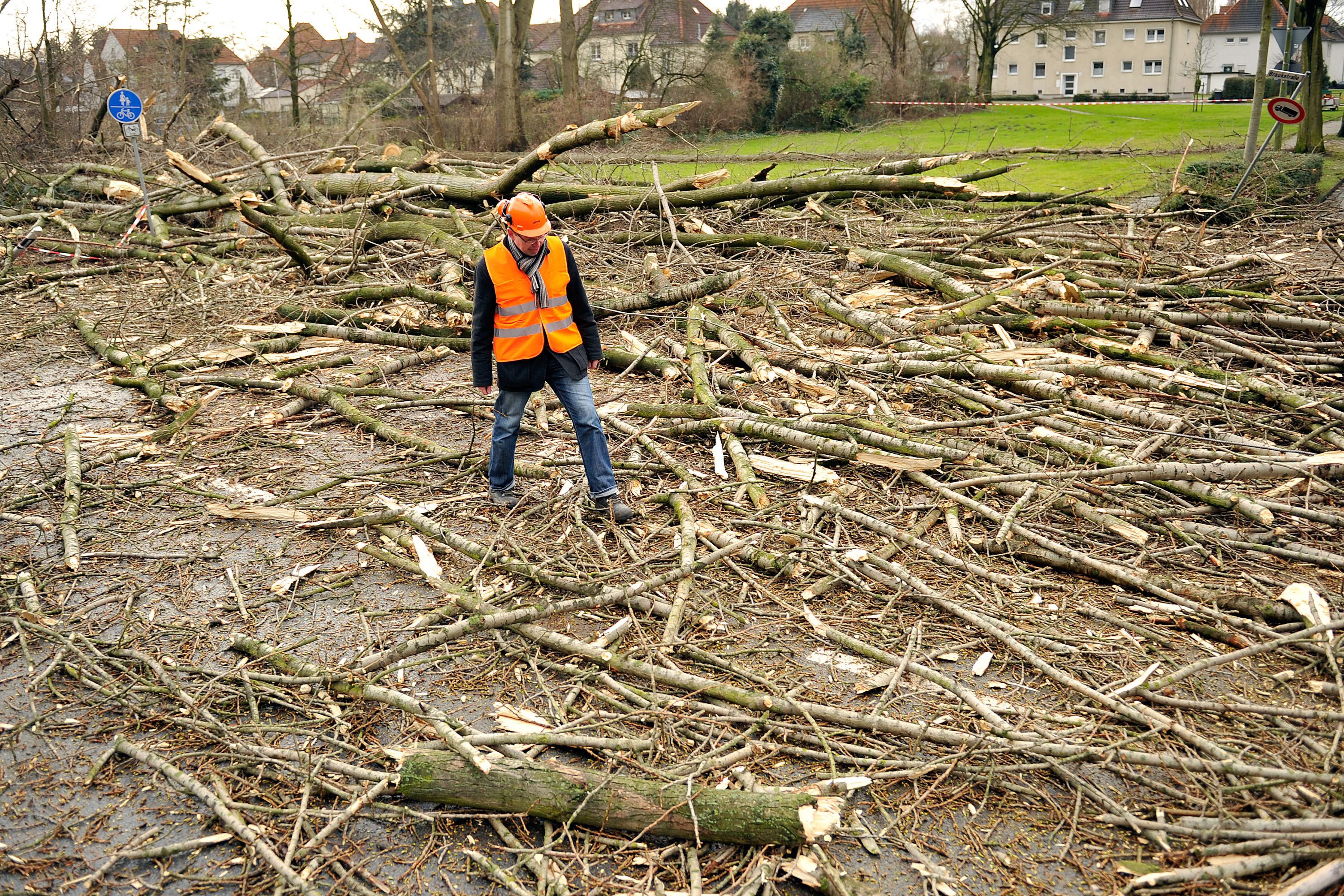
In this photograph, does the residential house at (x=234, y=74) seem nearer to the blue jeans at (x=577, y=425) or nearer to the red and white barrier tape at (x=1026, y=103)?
the red and white barrier tape at (x=1026, y=103)

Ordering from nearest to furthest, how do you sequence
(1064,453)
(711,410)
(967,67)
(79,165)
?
(1064,453)
(711,410)
(79,165)
(967,67)

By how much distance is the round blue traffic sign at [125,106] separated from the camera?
A: 1182 cm

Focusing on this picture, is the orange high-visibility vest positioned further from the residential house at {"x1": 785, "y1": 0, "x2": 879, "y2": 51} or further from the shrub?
the residential house at {"x1": 785, "y1": 0, "x2": 879, "y2": 51}

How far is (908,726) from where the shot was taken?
3.66 metres

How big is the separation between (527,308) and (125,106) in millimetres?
9737

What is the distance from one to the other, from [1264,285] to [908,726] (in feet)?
21.4

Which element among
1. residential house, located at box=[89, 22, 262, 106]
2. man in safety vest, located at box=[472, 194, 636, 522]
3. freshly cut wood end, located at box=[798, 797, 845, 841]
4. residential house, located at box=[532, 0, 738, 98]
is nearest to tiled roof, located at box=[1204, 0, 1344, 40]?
residential house, located at box=[532, 0, 738, 98]

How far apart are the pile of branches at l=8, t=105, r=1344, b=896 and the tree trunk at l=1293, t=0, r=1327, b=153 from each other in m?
12.4

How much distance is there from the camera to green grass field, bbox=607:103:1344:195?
15.3m

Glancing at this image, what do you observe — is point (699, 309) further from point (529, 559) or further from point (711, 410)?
point (529, 559)

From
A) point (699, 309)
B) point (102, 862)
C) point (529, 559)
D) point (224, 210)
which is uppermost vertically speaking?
point (224, 210)

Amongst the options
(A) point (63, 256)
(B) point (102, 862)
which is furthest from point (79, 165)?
(B) point (102, 862)

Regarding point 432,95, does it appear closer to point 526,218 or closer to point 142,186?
point 142,186

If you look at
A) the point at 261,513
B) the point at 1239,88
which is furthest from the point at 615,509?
the point at 1239,88
